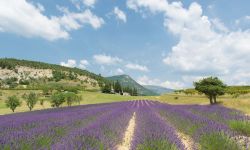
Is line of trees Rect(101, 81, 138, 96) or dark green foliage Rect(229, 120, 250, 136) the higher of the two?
line of trees Rect(101, 81, 138, 96)

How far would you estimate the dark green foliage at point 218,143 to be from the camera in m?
6.79

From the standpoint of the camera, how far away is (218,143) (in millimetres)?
7031

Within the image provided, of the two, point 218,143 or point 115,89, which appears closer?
point 218,143

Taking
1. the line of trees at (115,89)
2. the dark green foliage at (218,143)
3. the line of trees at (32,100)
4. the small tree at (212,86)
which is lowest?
the dark green foliage at (218,143)

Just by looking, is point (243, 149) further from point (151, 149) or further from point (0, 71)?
point (0, 71)

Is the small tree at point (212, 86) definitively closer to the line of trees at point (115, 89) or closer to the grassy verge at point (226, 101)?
the grassy verge at point (226, 101)

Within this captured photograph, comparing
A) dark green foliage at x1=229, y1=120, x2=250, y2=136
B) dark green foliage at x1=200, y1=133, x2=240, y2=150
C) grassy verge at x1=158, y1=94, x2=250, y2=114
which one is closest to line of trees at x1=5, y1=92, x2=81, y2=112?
grassy verge at x1=158, y1=94, x2=250, y2=114

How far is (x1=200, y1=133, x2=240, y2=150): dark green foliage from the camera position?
6785 millimetres

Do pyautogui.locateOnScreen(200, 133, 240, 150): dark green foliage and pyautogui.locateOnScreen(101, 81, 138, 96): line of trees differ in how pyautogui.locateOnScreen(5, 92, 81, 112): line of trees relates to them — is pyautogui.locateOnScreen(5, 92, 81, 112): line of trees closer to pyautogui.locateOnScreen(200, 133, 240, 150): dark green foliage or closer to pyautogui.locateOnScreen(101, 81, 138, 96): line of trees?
pyautogui.locateOnScreen(200, 133, 240, 150): dark green foliage

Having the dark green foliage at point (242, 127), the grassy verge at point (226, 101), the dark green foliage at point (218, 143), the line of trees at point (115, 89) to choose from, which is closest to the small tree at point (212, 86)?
the grassy verge at point (226, 101)

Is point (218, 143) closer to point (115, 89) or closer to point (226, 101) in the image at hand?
point (226, 101)

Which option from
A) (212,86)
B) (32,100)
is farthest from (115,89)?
(212,86)

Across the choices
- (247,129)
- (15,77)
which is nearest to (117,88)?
(15,77)

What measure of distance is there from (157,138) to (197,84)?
42059 millimetres
